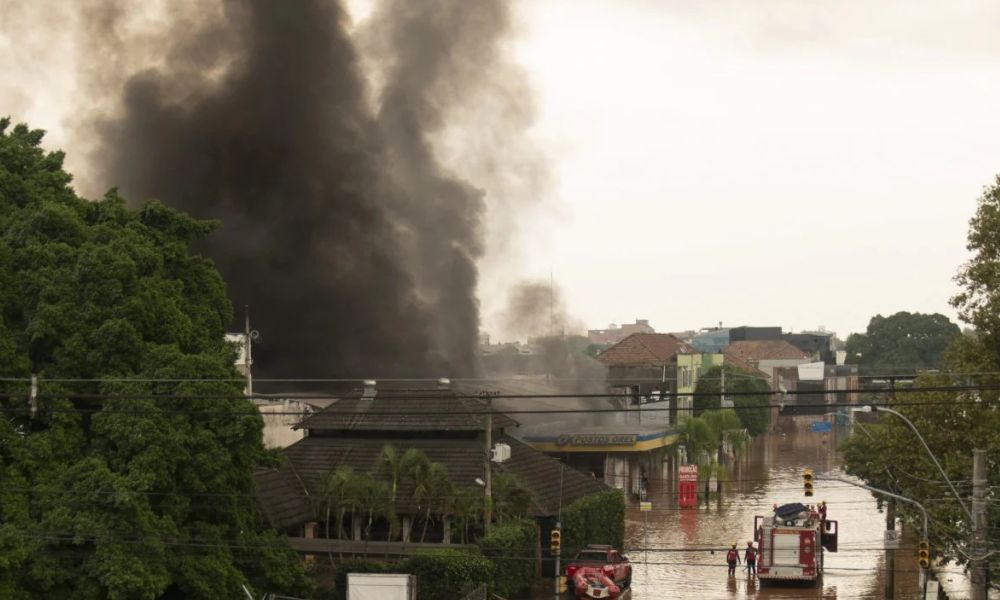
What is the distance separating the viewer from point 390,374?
67.1 m

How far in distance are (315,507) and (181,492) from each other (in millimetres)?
10649

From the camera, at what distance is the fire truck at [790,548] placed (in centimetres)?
3828

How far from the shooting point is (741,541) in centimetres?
4700

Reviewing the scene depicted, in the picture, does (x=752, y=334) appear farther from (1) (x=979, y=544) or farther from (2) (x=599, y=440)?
(1) (x=979, y=544)

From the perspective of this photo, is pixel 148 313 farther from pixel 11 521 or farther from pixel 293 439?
pixel 293 439

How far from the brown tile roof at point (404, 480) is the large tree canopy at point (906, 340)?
116m

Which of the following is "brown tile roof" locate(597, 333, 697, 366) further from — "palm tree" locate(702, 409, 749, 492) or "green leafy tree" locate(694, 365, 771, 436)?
"palm tree" locate(702, 409, 749, 492)

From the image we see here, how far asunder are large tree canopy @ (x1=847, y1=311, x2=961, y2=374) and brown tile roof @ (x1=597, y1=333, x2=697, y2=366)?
61679 mm

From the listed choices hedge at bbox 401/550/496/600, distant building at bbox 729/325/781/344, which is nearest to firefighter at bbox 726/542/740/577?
hedge at bbox 401/550/496/600

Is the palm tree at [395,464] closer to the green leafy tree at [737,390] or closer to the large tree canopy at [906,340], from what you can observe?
the green leafy tree at [737,390]

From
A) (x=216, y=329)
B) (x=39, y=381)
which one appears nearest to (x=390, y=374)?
(x=216, y=329)

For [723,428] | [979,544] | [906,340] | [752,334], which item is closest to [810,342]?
[752,334]

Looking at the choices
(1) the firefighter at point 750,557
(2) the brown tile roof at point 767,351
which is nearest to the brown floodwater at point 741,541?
(1) the firefighter at point 750,557

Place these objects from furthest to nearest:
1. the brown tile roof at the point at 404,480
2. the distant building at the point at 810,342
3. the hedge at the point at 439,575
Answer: the distant building at the point at 810,342, the brown tile roof at the point at 404,480, the hedge at the point at 439,575
